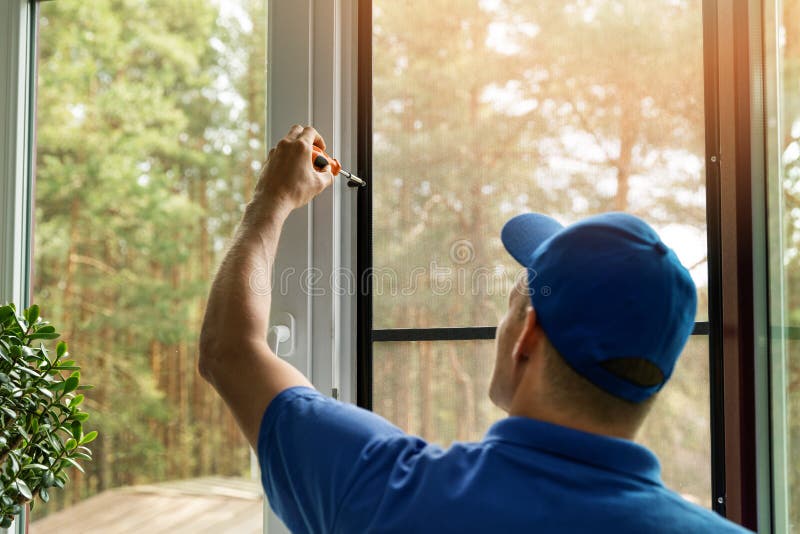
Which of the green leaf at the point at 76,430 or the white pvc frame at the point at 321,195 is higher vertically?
the white pvc frame at the point at 321,195

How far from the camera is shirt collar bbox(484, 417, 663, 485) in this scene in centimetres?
80

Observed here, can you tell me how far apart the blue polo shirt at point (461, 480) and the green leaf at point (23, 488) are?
0.60m

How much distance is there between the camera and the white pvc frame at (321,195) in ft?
4.59

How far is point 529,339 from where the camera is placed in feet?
2.90

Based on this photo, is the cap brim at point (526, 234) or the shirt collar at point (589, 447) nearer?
the shirt collar at point (589, 447)

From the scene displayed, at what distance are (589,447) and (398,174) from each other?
74 cm

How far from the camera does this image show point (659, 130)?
1.31 metres

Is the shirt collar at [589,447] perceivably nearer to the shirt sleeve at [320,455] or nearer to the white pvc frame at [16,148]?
the shirt sleeve at [320,455]

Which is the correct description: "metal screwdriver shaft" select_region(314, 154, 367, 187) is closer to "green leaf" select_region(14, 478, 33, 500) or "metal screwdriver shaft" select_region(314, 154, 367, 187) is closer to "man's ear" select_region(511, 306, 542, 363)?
"man's ear" select_region(511, 306, 542, 363)

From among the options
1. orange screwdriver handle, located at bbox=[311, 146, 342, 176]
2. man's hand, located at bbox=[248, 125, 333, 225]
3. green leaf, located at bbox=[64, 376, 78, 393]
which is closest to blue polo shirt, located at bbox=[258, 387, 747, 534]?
man's hand, located at bbox=[248, 125, 333, 225]

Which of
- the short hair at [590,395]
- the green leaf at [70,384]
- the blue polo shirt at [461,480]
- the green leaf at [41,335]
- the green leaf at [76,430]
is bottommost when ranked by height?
the green leaf at [76,430]

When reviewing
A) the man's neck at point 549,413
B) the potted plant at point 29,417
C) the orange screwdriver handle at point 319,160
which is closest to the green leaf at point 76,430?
the potted plant at point 29,417

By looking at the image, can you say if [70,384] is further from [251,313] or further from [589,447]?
[589,447]

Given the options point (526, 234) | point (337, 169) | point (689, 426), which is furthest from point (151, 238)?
point (689, 426)
